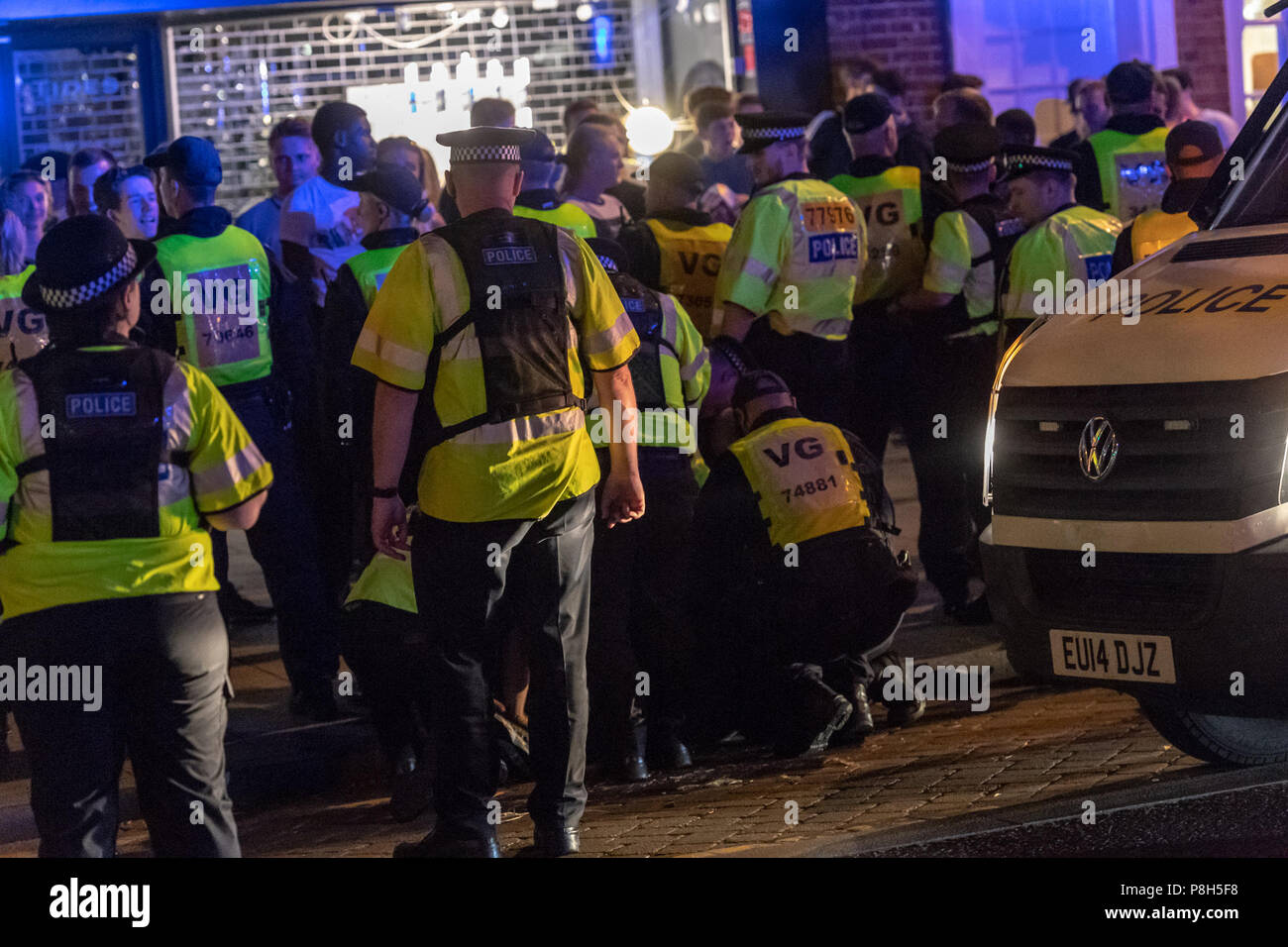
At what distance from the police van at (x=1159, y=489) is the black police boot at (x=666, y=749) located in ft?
5.46

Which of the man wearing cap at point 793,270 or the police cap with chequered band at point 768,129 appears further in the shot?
the police cap with chequered band at point 768,129

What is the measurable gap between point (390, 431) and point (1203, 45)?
10.8 metres

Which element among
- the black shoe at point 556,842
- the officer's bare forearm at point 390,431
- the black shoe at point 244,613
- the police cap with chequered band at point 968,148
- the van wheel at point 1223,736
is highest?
the police cap with chequered band at point 968,148

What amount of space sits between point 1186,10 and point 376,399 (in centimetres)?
1075

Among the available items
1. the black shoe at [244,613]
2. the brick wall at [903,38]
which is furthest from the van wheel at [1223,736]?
the brick wall at [903,38]

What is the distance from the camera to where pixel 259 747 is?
23.1 feet

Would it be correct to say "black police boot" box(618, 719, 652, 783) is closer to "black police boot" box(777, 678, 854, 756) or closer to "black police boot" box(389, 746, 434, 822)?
"black police boot" box(777, 678, 854, 756)

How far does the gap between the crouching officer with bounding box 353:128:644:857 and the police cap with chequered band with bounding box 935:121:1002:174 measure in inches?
142

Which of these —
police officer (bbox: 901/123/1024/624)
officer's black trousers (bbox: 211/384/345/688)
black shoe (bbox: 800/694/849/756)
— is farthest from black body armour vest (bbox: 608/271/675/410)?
police officer (bbox: 901/123/1024/624)

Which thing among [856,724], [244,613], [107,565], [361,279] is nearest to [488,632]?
[107,565]

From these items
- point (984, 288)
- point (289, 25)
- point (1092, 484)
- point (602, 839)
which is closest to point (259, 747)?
Result: point (602, 839)

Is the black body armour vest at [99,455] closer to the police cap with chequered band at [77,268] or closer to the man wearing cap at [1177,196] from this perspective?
the police cap with chequered band at [77,268]

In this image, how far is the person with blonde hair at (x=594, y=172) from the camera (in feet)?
27.3

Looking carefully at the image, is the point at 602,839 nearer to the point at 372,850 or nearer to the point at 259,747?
the point at 372,850
